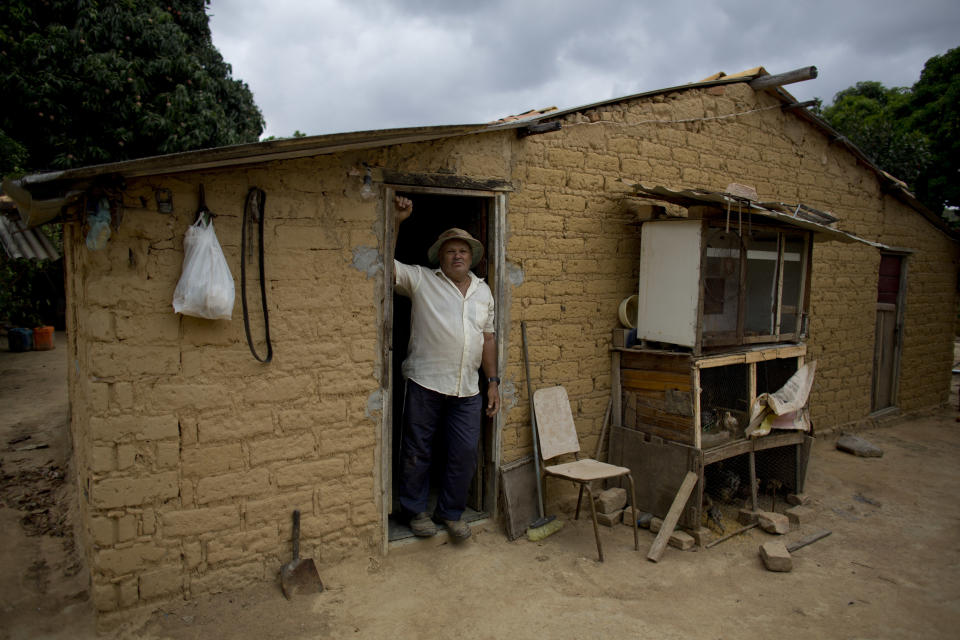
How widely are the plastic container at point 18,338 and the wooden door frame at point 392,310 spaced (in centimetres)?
1164

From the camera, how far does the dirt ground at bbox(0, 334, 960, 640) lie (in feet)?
10.9

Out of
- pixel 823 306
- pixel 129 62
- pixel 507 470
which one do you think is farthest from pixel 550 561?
pixel 129 62

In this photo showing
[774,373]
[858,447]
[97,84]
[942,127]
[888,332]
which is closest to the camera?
[774,373]

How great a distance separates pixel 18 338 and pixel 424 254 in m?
10.7

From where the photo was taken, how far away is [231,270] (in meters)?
3.38

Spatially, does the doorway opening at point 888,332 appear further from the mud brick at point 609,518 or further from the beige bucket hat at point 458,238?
the beige bucket hat at point 458,238

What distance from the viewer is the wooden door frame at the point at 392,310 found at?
3.91 metres

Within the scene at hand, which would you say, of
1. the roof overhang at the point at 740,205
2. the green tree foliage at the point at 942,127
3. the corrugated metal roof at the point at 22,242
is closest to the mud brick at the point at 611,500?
the roof overhang at the point at 740,205

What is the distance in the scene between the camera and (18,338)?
11.9 metres

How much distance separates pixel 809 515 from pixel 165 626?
4.89m

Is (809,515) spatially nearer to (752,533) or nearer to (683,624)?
(752,533)

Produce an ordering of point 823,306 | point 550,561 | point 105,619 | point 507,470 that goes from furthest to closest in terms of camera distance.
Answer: point 823,306 → point 507,470 → point 550,561 → point 105,619

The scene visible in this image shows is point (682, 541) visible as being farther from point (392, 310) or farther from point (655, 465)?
point (392, 310)

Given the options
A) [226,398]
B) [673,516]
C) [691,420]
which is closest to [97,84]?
[226,398]
